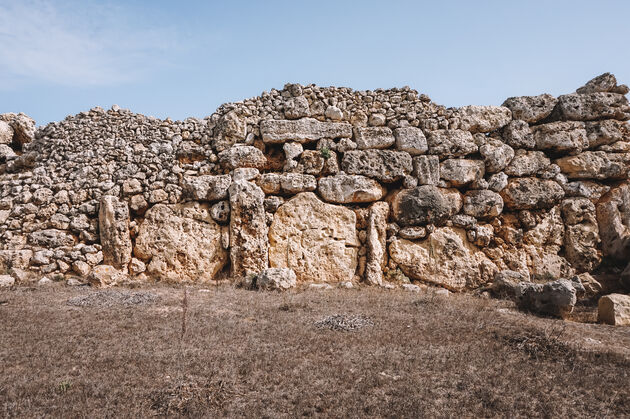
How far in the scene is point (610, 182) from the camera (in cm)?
1179

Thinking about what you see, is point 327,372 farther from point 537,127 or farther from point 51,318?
point 537,127

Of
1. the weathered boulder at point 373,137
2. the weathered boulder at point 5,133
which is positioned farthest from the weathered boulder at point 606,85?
the weathered boulder at point 5,133

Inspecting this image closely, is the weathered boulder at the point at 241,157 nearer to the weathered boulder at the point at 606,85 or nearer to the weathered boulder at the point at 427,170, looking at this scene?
the weathered boulder at the point at 427,170

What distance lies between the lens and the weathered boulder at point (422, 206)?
35.7ft

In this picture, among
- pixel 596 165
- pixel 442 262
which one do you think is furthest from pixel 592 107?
pixel 442 262

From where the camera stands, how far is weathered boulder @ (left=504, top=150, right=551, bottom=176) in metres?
11.5

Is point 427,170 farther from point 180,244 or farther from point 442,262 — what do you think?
point 180,244

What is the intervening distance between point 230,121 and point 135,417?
8830 mm

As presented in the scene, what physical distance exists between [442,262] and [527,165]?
12.7 ft

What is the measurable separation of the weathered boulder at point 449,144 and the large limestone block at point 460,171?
0.84 ft

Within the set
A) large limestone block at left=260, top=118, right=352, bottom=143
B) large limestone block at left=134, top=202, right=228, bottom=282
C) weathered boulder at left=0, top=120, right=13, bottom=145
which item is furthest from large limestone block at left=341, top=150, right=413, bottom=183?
weathered boulder at left=0, top=120, right=13, bottom=145

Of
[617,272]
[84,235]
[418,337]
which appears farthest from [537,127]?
[84,235]

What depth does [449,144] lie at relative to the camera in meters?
11.4

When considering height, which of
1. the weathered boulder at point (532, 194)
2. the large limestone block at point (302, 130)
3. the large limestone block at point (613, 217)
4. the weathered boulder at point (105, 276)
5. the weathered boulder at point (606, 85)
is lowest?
the weathered boulder at point (105, 276)
